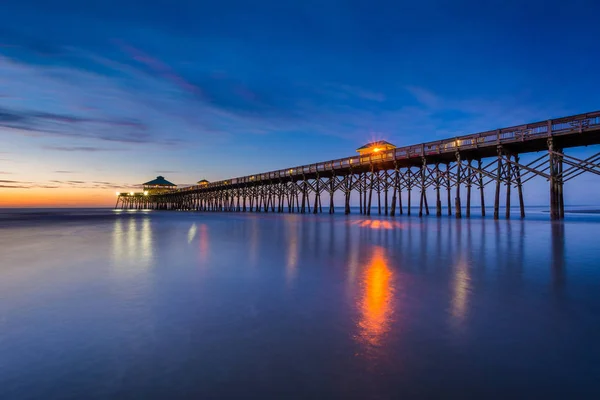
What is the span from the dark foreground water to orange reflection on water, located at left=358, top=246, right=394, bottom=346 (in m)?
0.03

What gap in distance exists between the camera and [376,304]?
464 cm

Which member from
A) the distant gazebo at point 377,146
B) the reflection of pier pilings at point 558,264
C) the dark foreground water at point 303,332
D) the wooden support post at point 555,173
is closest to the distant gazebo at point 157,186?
the distant gazebo at point 377,146

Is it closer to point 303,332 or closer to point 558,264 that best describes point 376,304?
point 303,332

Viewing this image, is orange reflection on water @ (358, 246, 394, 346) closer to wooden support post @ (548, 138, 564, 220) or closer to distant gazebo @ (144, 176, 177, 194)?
wooden support post @ (548, 138, 564, 220)

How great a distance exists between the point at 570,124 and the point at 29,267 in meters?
26.3

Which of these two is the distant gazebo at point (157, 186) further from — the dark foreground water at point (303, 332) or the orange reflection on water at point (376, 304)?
the orange reflection on water at point (376, 304)

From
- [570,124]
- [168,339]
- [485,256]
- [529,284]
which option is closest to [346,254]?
[485,256]

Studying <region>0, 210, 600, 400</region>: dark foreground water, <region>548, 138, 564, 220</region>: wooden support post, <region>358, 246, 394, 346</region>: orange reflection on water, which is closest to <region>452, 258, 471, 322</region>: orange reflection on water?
<region>0, 210, 600, 400</region>: dark foreground water

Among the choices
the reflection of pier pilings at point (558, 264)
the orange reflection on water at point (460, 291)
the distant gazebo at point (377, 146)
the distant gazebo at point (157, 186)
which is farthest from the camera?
the distant gazebo at point (157, 186)

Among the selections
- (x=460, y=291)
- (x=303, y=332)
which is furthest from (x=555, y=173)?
(x=303, y=332)

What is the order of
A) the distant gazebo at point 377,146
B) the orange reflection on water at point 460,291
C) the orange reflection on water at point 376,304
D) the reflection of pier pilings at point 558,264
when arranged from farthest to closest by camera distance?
the distant gazebo at point 377,146 → the reflection of pier pilings at point 558,264 → the orange reflection on water at point 460,291 → the orange reflection on water at point 376,304

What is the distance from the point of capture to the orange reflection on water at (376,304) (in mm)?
3547

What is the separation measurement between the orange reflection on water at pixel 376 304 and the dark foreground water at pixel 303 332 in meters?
0.03

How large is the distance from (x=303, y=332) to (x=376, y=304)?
4.73 ft
